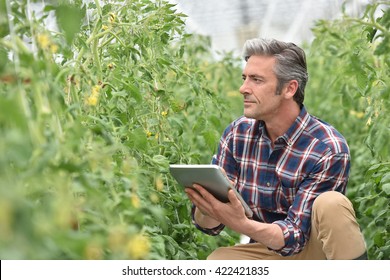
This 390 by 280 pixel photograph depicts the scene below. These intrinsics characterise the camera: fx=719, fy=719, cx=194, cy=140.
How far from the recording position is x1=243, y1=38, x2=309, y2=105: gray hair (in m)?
2.30

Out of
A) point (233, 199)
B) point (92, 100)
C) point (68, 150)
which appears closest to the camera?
point (68, 150)

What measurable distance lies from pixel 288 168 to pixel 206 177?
1.18 feet

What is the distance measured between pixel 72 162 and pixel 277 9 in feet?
21.4

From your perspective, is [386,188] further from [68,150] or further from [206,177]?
[68,150]

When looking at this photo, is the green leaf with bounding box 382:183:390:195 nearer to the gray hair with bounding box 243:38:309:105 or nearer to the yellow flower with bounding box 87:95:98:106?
the gray hair with bounding box 243:38:309:105

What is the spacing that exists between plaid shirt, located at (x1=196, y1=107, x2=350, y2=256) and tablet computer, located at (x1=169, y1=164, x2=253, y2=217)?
208 millimetres

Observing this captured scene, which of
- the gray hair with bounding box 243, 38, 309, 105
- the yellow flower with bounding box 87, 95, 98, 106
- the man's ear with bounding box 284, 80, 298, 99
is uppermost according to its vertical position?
the yellow flower with bounding box 87, 95, 98, 106

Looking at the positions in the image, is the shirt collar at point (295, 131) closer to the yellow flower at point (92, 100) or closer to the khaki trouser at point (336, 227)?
the khaki trouser at point (336, 227)

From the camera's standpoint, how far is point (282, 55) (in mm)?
2312

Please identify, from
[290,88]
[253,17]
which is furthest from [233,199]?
[253,17]

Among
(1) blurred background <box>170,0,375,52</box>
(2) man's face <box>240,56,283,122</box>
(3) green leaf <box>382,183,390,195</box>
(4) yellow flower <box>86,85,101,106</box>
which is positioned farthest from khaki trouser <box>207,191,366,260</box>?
(1) blurred background <box>170,0,375,52</box>
